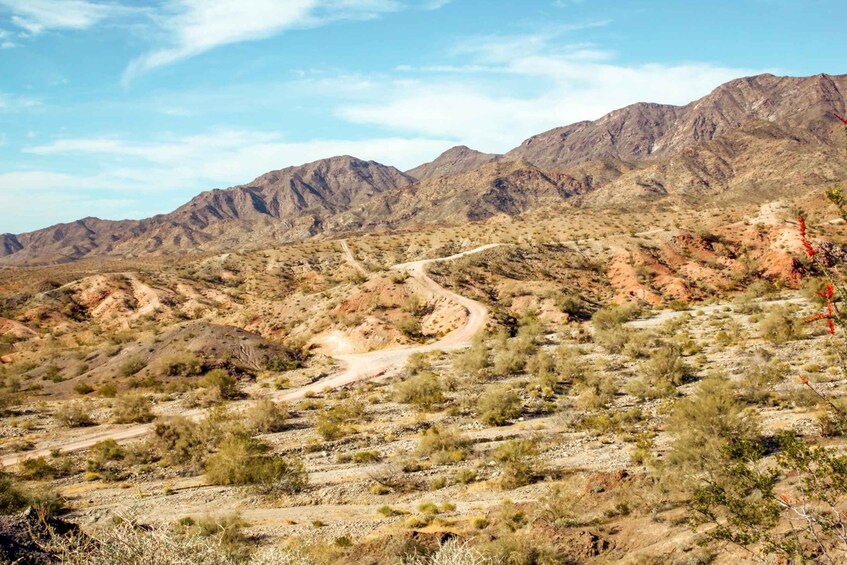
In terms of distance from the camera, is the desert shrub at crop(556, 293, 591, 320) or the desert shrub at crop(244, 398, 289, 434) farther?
the desert shrub at crop(556, 293, 591, 320)

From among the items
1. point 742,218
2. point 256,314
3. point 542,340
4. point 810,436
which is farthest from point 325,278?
point 810,436

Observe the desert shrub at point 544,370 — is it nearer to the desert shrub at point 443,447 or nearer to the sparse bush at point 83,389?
the desert shrub at point 443,447

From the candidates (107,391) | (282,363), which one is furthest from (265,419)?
(107,391)

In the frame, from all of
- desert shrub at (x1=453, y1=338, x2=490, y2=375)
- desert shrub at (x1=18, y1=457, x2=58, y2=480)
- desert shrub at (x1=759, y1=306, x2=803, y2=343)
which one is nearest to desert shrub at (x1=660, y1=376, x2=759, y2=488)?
desert shrub at (x1=759, y1=306, x2=803, y2=343)

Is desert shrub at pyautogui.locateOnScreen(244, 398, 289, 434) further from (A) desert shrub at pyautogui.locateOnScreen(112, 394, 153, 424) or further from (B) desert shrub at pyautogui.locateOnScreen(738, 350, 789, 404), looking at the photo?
(B) desert shrub at pyautogui.locateOnScreen(738, 350, 789, 404)

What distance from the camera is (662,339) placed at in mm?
31953

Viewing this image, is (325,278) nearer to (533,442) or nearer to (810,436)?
(533,442)

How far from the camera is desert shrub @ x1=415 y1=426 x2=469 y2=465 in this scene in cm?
1775

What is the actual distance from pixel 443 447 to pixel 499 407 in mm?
4363

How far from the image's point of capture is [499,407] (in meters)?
22.0

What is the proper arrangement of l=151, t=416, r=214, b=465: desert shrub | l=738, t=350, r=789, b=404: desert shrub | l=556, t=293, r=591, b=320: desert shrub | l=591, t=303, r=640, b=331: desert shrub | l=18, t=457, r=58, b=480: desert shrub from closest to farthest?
l=18, t=457, r=58, b=480: desert shrub < l=738, t=350, r=789, b=404: desert shrub < l=151, t=416, r=214, b=465: desert shrub < l=591, t=303, r=640, b=331: desert shrub < l=556, t=293, r=591, b=320: desert shrub

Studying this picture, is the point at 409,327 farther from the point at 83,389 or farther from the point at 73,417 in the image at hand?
the point at 73,417

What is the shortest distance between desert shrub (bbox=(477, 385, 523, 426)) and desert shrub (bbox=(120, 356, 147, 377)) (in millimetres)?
25032

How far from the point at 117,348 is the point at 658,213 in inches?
2954
